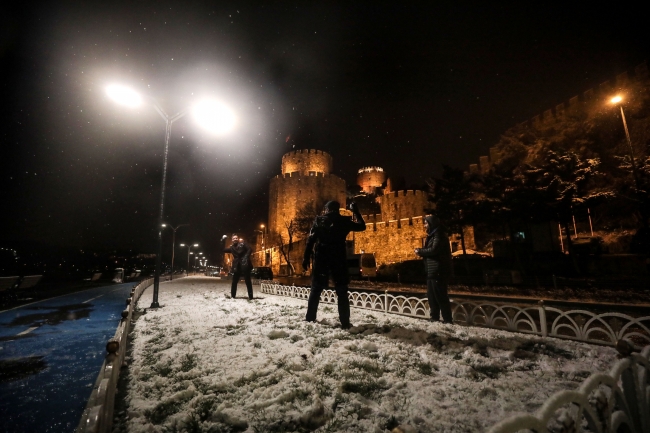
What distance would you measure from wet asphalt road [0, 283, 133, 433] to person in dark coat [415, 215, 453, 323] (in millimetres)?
5052

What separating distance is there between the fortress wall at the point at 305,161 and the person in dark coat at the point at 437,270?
47737 mm

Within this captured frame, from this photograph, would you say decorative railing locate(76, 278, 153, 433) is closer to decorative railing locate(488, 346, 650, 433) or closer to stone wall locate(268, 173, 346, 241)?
decorative railing locate(488, 346, 650, 433)

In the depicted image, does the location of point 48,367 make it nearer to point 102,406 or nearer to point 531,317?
point 102,406

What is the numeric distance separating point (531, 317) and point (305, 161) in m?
50.3

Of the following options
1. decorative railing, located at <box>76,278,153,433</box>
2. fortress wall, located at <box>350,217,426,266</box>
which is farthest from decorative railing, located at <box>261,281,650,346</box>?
fortress wall, located at <box>350,217,426,266</box>

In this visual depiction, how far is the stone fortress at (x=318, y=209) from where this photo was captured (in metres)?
34.7

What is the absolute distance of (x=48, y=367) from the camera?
3961 mm

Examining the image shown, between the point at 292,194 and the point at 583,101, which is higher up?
the point at 583,101

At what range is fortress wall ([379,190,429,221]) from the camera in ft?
143

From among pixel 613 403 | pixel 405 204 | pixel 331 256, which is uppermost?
pixel 405 204

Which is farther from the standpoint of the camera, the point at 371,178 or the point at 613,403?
the point at 371,178

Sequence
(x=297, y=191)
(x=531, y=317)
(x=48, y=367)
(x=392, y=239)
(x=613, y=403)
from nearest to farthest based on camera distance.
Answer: (x=613, y=403), (x=48, y=367), (x=531, y=317), (x=392, y=239), (x=297, y=191)

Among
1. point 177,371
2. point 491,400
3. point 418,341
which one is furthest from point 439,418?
point 177,371

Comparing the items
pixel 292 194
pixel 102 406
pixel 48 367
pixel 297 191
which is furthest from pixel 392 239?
pixel 102 406
